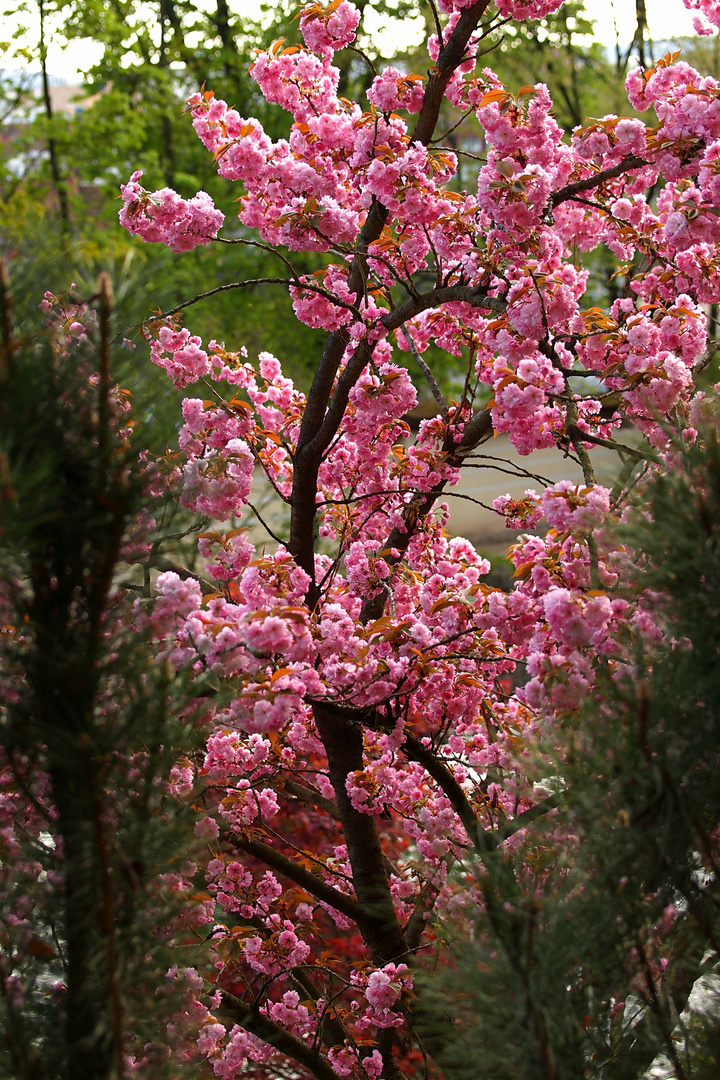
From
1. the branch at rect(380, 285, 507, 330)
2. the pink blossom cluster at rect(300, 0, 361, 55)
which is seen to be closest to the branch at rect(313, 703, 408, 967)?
the branch at rect(380, 285, 507, 330)

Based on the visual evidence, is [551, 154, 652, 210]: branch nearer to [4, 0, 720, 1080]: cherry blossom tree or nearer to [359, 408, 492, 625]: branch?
[4, 0, 720, 1080]: cherry blossom tree

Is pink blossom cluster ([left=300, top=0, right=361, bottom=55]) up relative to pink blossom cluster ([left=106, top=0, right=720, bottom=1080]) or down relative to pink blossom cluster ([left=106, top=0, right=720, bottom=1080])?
up

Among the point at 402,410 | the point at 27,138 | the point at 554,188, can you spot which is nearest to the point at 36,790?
the point at 402,410

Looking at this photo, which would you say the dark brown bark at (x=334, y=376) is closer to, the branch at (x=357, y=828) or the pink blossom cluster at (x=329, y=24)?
the pink blossom cluster at (x=329, y=24)

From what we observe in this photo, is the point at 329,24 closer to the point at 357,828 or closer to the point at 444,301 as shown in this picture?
the point at 444,301

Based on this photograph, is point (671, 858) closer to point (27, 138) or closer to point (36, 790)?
point (36, 790)

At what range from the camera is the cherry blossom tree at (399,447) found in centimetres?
255

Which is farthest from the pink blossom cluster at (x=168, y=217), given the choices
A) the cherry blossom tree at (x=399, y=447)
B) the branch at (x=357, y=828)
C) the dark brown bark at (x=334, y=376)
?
the branch at (x=357, y=828)

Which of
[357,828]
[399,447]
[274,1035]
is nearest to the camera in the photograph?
[274,1035]

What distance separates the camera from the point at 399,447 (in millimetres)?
3775

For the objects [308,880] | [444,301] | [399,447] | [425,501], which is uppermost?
[399,447]

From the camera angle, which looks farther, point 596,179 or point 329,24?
point 329,24

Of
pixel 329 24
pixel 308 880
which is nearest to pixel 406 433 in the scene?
pixel 329 24

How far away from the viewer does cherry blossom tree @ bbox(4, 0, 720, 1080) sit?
2549 mm
